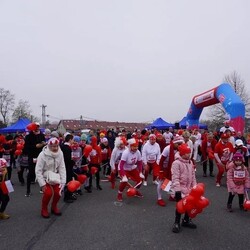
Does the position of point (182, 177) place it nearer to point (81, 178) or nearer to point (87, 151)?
point (81, 178)

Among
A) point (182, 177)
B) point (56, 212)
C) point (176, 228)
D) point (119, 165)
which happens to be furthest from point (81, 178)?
point (176, 228)

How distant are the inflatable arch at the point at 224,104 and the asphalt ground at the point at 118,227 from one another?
889 centimetres

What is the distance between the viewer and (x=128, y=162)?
7555mm

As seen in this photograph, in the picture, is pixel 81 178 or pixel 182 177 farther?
pixel 81 178

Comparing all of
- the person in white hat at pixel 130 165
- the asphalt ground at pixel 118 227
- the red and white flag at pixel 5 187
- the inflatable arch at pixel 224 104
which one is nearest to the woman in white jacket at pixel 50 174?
the asphalt ground at pixel 118 227

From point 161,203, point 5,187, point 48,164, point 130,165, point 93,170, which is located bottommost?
point 161,203

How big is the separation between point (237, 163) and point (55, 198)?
3.96 metres

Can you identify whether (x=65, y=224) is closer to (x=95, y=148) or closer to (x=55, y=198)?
(x=55, y=198)

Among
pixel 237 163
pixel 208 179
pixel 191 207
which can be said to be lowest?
pixel 208 179

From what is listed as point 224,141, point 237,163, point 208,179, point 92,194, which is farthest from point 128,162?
point 208,179

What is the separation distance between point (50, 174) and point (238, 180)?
13.1 feet

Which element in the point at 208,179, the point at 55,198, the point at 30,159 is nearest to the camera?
the point at 55,198

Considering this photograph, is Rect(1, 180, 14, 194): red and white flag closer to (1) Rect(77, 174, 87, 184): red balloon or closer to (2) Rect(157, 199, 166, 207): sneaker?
(1) Rect(77, 174, 87, 184): red balloon

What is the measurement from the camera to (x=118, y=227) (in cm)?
533
